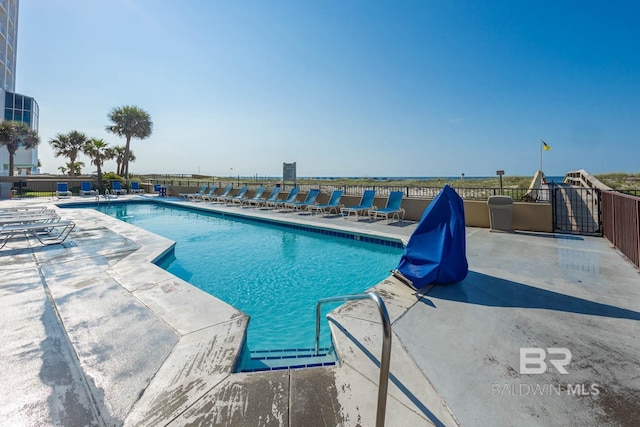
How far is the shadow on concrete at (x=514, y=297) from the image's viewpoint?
3039 mm

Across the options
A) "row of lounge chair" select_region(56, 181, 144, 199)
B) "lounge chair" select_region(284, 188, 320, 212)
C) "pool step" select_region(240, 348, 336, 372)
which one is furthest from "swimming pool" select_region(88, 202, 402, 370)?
"row of lounge chair" select_region(56, 181, 144, 199)

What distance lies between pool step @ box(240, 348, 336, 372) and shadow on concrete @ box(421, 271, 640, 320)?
145cm

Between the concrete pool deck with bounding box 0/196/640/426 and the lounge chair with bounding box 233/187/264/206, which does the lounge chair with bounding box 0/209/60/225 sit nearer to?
the concrete pool deck with bounding box 0/196/640/426

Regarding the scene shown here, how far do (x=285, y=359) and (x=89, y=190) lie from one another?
839 inches

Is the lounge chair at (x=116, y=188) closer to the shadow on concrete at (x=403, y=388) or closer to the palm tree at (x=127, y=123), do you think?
the palm tree at (x=127, y=123)

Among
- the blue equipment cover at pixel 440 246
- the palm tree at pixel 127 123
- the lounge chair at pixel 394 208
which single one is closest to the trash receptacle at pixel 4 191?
the palm tree at pixel 127 123

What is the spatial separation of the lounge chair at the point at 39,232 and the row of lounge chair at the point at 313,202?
736 centimetres

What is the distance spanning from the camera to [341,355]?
2.24 meters

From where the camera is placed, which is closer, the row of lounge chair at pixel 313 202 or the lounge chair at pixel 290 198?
the row of lounge chair at pixel 313 202

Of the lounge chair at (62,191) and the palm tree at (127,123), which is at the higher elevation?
the palm tree at (127,123)

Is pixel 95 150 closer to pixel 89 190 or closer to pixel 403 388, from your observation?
pixel 89 190

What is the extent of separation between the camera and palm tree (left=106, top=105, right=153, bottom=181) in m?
26.1

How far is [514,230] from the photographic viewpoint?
7.40m

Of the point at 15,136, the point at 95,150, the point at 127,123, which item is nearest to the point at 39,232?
the point at 15,136
